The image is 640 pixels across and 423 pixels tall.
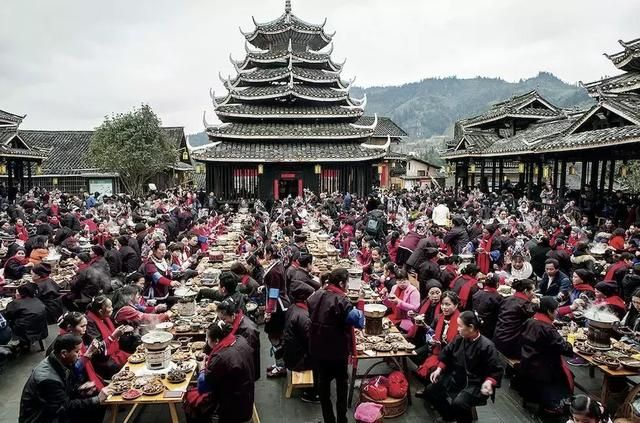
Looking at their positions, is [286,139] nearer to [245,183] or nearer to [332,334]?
[245,183]

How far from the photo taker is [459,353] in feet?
17.9

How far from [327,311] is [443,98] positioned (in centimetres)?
17485

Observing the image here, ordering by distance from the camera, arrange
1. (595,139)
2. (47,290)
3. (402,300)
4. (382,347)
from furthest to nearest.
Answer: (595,139)
(47,290)
(402,300)
(382,347)

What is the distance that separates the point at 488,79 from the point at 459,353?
630 feet

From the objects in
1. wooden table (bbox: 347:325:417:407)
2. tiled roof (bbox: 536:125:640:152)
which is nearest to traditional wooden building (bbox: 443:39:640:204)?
tiled roof (bbox: 536:125:640:152)

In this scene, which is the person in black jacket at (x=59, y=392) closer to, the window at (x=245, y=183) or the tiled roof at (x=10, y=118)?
the window at (x=245, y=183)

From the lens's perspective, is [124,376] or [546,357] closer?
[124,376]

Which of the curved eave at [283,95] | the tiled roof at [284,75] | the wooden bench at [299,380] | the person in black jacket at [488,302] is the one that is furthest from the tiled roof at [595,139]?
the tiled roof at [284,75]

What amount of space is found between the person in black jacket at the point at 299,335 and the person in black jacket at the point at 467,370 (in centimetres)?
186

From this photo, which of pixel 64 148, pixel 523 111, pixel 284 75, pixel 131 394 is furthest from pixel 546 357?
pixel 64 148

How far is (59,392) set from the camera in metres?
4.68

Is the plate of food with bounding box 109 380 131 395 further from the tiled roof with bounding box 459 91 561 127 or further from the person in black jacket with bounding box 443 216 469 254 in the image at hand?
the tiled roof with bounding box 459 91 561 127

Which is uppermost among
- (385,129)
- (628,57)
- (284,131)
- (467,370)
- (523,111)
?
(385,129)

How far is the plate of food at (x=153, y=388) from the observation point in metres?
5.05
